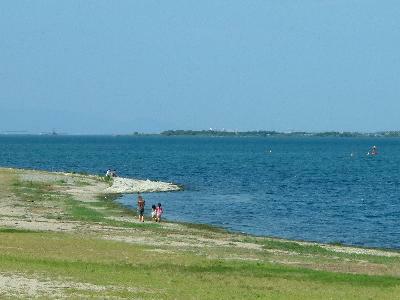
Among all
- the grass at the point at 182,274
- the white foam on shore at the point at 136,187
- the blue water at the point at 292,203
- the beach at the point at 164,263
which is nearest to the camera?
the beach at the point at 164,263

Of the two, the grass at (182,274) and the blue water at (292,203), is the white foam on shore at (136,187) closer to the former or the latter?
the blue water at (292,203)

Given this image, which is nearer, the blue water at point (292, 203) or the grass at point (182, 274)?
the grass at point (182, 274)

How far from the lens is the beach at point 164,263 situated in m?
24.9

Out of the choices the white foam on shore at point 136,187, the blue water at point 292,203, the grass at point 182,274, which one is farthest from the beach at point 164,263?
the white foam on shore at point 136,187

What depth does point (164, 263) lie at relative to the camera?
31234 millimetres

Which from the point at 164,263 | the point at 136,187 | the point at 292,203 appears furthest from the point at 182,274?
the point at 136,187

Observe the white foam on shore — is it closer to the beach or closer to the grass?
the beach

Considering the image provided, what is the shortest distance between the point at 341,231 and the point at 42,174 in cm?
4959

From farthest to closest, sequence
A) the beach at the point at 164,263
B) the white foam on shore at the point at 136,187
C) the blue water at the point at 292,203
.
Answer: the white foam on shore at the point at 136,187, the blue water at the point at 292,203, the beach at the point at 164,263

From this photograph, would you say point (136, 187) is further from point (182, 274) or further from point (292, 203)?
point (182, 274)

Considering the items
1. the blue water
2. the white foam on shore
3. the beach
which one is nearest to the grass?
the beach

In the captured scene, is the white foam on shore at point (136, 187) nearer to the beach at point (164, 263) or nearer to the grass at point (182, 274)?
the beach at point (164, 263)

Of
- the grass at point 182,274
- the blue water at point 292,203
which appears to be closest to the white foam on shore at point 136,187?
the blue water at point 292,203

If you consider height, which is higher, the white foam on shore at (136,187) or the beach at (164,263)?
the beach at (164,263)
